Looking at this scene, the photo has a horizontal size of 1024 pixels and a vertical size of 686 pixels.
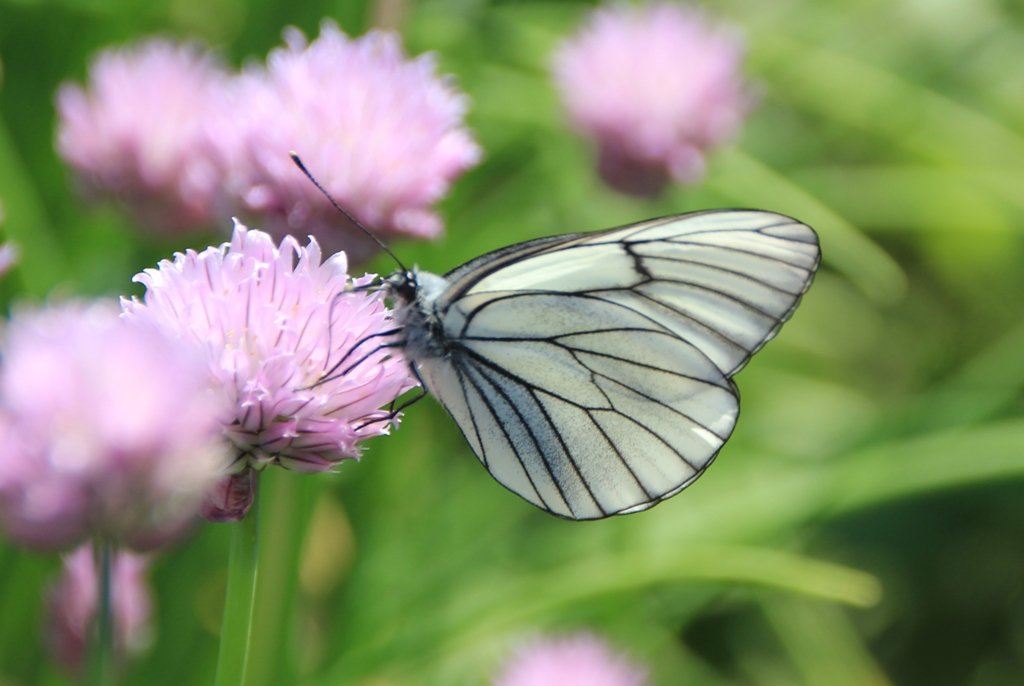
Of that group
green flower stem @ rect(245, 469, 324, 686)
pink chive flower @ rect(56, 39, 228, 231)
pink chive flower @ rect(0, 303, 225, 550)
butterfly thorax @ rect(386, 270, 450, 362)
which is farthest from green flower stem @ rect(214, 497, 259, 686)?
pink chive flower @ rect(56, 39, 228, 231)

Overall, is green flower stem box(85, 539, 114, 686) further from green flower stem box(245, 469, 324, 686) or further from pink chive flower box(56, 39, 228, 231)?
pink chive flower box(56, 39, 228, 231)

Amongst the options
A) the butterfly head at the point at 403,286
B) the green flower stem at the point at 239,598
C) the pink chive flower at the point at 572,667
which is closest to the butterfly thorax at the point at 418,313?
the butterfly head at the point at 403,286

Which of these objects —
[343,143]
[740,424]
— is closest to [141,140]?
[343,143]

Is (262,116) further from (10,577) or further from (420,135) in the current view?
(10,577)

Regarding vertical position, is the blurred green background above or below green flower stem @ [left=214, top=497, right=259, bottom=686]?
above

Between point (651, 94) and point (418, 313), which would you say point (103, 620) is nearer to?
point (418, 313)
